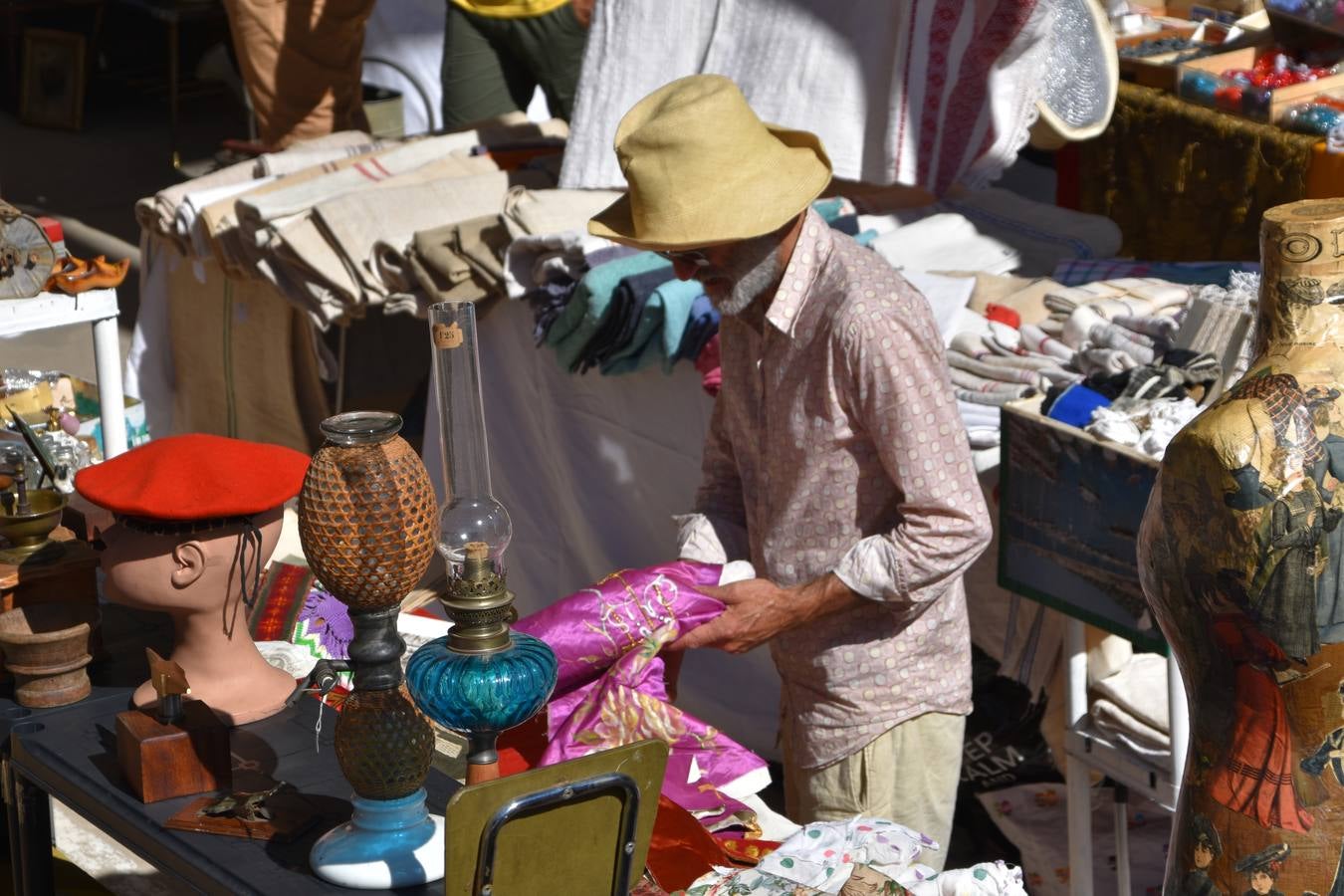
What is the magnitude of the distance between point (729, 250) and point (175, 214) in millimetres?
2612

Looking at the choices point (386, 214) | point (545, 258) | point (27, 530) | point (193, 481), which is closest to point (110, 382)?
point (27, 530)

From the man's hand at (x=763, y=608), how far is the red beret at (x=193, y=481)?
75 cm

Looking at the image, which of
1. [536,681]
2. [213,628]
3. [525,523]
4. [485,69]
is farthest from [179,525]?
[485,69]

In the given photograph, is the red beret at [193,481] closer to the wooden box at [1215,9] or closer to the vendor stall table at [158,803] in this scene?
the vendor stall table at [158,803]

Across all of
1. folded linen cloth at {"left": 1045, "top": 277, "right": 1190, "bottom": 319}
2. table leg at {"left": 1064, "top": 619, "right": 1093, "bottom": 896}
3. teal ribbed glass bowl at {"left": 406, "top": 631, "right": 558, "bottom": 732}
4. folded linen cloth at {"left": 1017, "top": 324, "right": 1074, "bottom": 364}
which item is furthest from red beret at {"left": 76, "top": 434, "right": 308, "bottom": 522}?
folded linen cloth at {"left": 1045, "top": 277, "right": 1190, "bottom": 319}

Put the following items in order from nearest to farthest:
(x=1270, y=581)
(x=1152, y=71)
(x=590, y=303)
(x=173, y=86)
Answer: (x=1270, y=581)
(x=590, y=303)
(x=1152, y=71)
(x=173, y=86)

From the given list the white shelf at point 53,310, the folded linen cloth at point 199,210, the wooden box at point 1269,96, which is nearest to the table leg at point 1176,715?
the white shelf at point 53,310

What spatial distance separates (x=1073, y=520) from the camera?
8.23 feet

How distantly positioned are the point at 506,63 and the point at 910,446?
3358 millimetres

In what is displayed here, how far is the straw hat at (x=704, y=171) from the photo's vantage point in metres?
2.22

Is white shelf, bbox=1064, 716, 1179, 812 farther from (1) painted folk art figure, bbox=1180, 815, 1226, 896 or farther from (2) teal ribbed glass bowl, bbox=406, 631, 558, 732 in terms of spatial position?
(2) teal ribbed glass bowl, bbox=406, 631, 558, 732

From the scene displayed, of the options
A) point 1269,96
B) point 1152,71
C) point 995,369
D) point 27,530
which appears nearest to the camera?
point 27,530

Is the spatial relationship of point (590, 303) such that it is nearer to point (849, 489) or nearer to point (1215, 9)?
point (849, 489)

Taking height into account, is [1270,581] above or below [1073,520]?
above
